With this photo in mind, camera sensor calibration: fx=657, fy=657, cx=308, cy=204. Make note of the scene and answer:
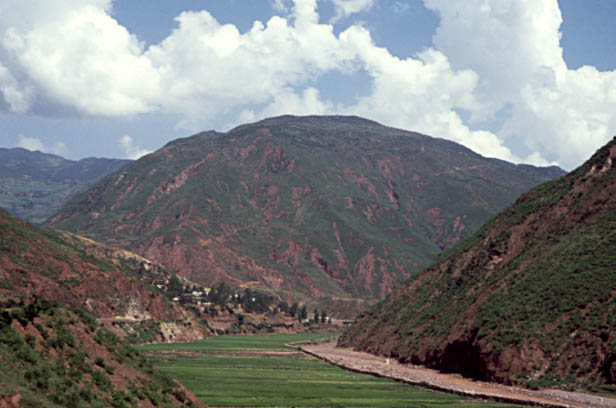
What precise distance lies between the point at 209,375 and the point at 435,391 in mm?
23026

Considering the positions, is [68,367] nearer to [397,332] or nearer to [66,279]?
[397,332]

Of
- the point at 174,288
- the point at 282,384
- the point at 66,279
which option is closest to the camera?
the point at 282,384

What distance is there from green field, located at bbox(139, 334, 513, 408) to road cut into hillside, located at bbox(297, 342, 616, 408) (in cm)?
185

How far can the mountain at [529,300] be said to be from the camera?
62312mm

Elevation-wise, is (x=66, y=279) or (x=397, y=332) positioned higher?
(x=66, y=279)

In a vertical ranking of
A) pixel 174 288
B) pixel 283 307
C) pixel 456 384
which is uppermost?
pixel 174 288

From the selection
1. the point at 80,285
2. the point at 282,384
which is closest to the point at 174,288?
the point at 80,285

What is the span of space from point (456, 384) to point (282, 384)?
1746 centimetres

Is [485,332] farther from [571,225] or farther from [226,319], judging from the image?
Answer: [226,319]

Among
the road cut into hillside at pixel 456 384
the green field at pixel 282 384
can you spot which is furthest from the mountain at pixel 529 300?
the green field at pixel 282 384

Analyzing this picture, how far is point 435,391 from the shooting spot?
6159cm

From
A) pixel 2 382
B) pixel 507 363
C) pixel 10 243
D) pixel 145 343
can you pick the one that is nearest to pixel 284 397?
pixel 507 363

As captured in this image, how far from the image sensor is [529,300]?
239 ft

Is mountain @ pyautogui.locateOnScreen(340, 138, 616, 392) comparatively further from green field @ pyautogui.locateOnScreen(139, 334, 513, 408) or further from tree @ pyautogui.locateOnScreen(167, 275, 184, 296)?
tree @ pyautogui.locateOnScreen(167, 275, 184, 296)
